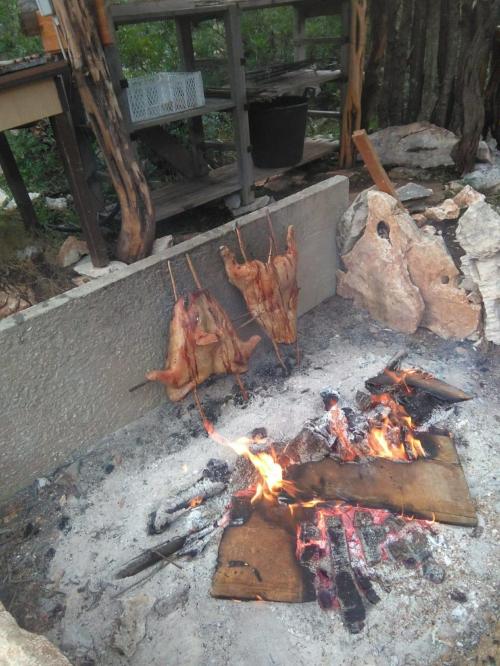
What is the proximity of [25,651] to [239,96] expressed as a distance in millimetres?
5143

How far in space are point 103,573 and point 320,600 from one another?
110cm

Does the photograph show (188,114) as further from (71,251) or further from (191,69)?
(71,251)

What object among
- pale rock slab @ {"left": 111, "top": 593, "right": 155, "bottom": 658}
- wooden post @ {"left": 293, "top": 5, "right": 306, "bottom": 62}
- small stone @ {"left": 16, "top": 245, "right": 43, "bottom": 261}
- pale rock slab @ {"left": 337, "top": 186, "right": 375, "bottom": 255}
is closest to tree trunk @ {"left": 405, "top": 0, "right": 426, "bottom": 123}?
wooden post @ {"left": 293, "top": 5, "right": 306, "bottom": 62}

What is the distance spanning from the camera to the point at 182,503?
9.06ft

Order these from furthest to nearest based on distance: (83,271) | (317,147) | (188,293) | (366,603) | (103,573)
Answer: (317,147) → (83,271) → (188,293) → (103,573) → (366,603)

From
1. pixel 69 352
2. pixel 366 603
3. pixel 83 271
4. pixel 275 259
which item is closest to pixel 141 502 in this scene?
pixel 69 352

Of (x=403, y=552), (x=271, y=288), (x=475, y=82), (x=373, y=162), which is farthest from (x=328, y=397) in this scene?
(x=475, y=82)

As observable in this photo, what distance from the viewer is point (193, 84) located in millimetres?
4922

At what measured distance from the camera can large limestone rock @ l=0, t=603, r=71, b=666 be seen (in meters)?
1.47

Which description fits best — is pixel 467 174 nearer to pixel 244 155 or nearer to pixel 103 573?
pixel 244 155

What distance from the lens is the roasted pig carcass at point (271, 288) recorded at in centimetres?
315

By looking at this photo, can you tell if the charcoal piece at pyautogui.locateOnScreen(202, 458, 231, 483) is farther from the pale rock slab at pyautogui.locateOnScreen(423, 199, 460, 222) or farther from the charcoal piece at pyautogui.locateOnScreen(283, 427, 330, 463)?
the pale rock slab at pyautogui.locateOnScreen(423, 199, 460, 222)

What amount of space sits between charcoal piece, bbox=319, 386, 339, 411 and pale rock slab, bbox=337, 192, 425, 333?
3.10ft

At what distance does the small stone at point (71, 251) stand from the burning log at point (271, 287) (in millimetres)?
1694
